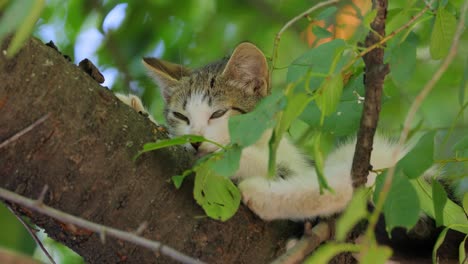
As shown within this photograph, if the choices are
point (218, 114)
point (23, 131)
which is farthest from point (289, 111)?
point (218, 114)

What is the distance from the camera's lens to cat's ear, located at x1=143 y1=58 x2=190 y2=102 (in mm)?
2314

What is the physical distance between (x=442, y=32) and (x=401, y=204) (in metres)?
0.41

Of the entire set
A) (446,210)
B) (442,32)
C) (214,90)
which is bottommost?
(446,210)

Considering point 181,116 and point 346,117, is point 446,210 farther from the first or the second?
point 181,116

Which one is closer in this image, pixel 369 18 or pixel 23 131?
pixel 369 18

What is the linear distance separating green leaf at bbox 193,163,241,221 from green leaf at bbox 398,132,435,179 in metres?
0.36

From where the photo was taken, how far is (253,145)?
5.69 ft

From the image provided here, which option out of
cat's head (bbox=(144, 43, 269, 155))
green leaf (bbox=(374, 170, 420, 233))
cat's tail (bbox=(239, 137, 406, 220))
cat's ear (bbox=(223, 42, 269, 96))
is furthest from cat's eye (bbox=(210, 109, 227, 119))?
green leaf (bbox=(374, 170, 420, 233))

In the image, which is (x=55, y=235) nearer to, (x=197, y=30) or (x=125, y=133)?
(x=125, y=133)

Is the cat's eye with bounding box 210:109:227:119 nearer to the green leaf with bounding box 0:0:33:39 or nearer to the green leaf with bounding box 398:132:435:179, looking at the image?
the green leaf with bounding box 398:132:435:179

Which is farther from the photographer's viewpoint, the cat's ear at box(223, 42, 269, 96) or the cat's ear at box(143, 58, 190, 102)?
the cat's ear at box(143, 58, 190, 102)

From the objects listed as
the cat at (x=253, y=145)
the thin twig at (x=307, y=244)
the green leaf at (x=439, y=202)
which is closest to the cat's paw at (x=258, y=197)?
the cat at (x=253, y=145)

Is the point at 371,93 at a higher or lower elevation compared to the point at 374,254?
higher

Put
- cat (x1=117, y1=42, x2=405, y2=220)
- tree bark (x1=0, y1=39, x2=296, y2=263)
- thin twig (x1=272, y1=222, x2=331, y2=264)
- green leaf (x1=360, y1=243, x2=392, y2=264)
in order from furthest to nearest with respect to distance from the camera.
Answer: cat (x1=117, y1=42, x2=405, y2=220) → tree bark (x1=0, y1=39, x2=296, y2=263) → thin twig (x1=272, y1=222, x2=331, y2=264) → green leaf (x1=360, y1=243, x2=392, y2=264)
